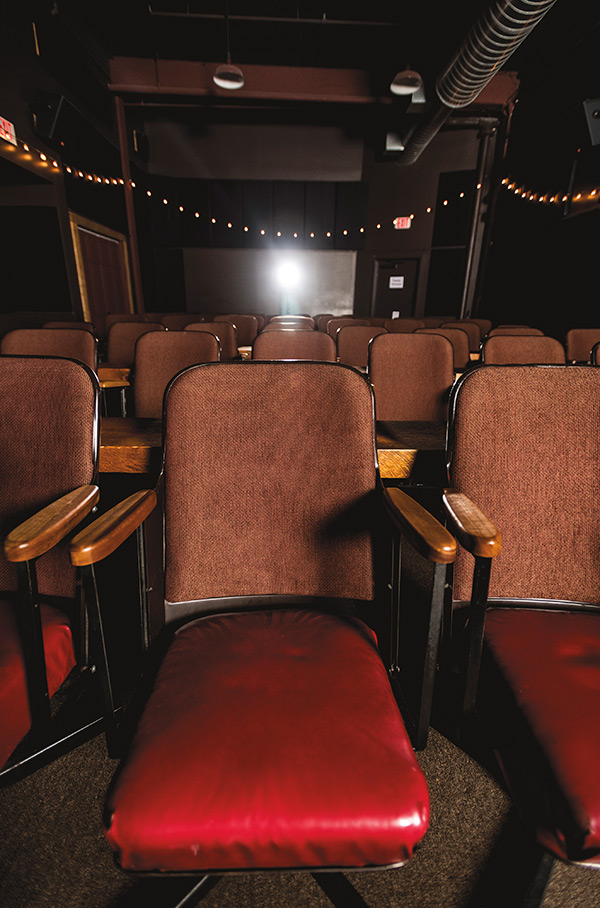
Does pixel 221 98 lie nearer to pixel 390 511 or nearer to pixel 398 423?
pixel 398 423

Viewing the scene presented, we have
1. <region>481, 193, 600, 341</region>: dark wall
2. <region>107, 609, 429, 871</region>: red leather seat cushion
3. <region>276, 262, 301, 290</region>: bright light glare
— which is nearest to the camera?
<region>107, 609, 429, 871</region>: red leather seat cushion

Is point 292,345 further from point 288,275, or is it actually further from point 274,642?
point 288,275

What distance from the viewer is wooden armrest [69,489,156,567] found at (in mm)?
635

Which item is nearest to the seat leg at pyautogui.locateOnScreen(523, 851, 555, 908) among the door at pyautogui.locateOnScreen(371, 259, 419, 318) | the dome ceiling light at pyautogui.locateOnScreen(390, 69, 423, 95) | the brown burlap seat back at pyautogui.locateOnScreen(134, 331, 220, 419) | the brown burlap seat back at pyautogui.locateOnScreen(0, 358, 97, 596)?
the brown burlap seat back at pyautogui.locateOnScreen(0, 358, 97, 596)

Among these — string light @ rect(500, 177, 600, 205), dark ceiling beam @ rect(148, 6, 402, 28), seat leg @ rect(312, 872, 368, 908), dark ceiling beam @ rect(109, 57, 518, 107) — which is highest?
dark ceiling beam @ rect(148, 6, 402, 28)

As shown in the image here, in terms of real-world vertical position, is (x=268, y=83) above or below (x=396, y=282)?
above

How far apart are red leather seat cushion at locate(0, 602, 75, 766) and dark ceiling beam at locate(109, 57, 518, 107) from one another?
28.5 feet

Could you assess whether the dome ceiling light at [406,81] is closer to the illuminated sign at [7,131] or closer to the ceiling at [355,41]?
the ceiling at [355,41]

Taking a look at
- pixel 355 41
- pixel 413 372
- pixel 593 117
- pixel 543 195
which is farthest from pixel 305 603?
pixel 355 41

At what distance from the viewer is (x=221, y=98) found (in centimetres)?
712

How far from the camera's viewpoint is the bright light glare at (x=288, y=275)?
392 inches

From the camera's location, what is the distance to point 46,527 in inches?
27.8

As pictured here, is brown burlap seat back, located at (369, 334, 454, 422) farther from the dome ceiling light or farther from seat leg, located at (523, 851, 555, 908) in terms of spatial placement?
the dome ceiling light

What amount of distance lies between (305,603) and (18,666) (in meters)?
0.55
